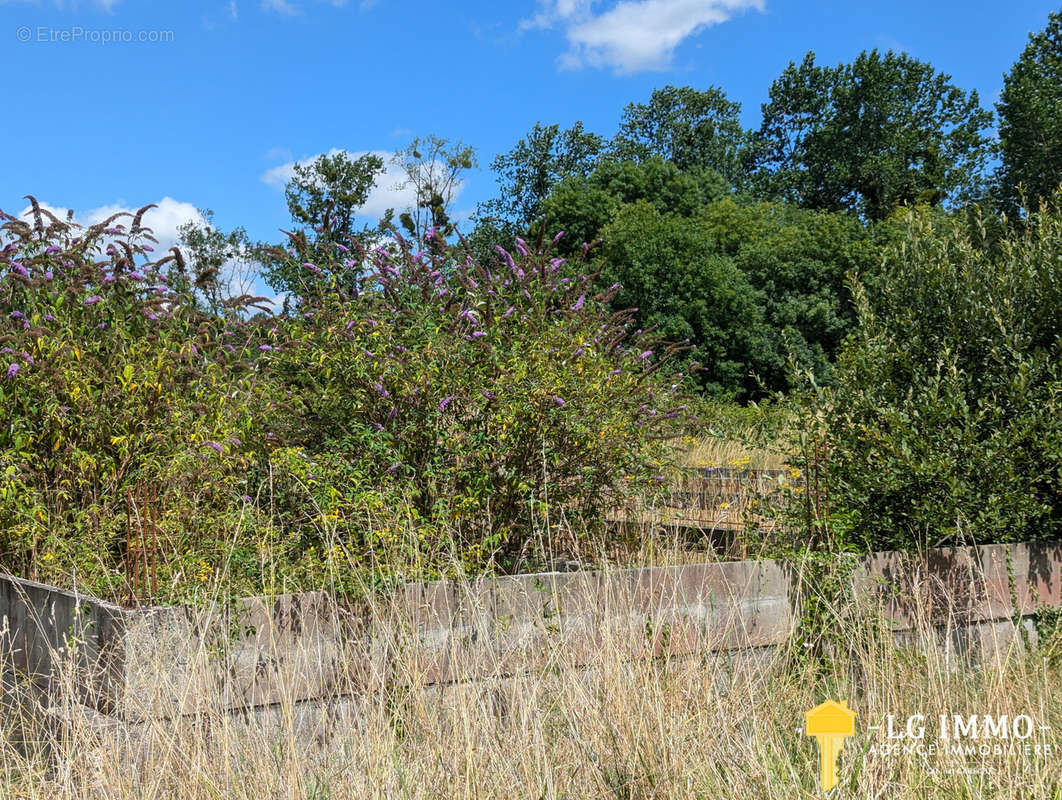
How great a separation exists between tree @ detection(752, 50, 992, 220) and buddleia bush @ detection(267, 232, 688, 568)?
33884mm

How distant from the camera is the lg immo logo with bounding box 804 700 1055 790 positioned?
119 inches

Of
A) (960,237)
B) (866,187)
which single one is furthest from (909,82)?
(960,237)

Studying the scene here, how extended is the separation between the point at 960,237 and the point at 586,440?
9.77 ft

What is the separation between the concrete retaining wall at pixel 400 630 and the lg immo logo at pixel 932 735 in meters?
0.34

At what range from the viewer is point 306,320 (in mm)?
5520

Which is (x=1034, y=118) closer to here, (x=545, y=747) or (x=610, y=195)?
(x=610, y=195)

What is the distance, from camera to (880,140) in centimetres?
3747

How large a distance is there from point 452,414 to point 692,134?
122 ft

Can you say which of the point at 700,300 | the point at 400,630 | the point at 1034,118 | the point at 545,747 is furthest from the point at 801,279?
the point at 545,747

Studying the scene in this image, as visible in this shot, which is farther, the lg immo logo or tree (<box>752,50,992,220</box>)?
tree (<box>752,50,992,220</box>)

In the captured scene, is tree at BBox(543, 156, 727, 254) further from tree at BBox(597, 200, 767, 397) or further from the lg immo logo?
the lg immo logo

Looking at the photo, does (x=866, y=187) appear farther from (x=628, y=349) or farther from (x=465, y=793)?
(x=465, y=793)

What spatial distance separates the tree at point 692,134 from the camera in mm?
39188

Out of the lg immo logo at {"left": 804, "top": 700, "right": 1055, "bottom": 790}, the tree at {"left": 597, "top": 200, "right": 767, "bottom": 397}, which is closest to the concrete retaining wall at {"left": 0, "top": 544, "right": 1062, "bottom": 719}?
the lg immo logo at {"left": 804, "top": 700, "right": 1055, "bottom": 790}
